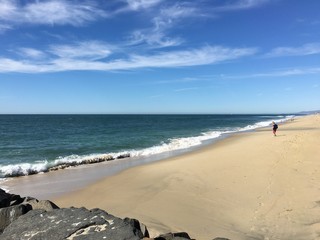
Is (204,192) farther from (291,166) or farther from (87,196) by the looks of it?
(291,166)

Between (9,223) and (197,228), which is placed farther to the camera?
(197,228)

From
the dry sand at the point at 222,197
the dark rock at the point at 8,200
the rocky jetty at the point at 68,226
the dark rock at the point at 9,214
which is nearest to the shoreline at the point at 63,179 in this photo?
the dry sand at the point at 222,197

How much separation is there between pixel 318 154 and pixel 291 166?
3.13 m

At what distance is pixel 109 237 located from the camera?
15.8ft

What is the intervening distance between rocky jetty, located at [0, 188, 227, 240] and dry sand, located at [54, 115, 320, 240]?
197cm

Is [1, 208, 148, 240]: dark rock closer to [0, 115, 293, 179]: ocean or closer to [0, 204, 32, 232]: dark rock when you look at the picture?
[0, 204, 32, 232]: dark rock

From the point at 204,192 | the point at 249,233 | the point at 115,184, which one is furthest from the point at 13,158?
the point at 249,233

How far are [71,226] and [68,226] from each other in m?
0.06

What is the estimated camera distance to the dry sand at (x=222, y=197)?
756 centimetres

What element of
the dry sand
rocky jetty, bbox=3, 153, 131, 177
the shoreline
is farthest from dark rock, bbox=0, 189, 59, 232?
rocky jetty, bbox=3, 153, 131, 177

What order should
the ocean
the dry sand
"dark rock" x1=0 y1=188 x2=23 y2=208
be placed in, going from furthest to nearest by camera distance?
1. the ocean
2. the dry sand
3. "dark rock" x1=0 y1=188 x2=23 y2=208

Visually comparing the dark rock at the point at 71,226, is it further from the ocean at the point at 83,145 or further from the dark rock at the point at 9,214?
the ocean at the point at 83,145

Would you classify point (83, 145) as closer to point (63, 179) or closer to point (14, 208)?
point (63, 179)

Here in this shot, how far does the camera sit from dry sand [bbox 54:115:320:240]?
7.56 m
